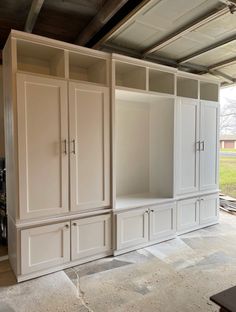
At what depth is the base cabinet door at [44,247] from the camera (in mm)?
2340

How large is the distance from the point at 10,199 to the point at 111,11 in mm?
2169

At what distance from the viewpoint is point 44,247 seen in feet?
8.00

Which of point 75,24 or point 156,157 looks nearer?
point 75,24

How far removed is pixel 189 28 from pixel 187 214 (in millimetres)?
2510

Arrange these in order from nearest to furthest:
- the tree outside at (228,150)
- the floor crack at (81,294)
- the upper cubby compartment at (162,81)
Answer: the floor crack at (81,294) < the upper cubby compartment at (162,81) < the tree outside at (228,150)

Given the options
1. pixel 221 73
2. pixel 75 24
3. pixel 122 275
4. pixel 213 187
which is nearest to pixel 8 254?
pixel 122 275

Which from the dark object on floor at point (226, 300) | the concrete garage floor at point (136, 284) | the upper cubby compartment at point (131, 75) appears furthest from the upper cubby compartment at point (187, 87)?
the dark object on floor at point (226, 300)

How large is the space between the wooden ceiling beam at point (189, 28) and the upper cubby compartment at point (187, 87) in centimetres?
64

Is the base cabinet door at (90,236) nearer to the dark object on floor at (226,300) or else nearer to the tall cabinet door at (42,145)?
the tall cabinet door at (42,145)

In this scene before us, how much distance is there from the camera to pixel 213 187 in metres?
3.94

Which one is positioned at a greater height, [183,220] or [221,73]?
[221,73]

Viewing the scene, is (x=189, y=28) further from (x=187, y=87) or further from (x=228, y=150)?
(x=228, y=150)

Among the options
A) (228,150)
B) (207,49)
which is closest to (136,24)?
(207,49)

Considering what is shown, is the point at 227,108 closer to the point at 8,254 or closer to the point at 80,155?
the point at 80,155
